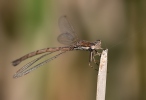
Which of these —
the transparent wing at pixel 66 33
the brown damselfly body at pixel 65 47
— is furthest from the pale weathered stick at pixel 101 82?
the transparent wing at pixel 66 33

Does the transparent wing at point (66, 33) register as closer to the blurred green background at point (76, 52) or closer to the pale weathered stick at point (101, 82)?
the blurred green background at point (76, 52)

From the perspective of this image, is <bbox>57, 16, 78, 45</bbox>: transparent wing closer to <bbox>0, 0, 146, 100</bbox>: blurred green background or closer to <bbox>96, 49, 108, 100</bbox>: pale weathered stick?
<bbox>0, 0, 146, 100</bbox>: blurred green background

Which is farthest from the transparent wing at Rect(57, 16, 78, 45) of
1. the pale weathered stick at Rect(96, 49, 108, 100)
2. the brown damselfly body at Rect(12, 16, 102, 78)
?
the pale weathered stick at Rect(96, 49, 108, 100)

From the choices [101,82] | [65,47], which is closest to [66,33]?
[65,47]

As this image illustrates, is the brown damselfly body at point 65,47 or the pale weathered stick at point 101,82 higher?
the brown damselfly body at point 65,47

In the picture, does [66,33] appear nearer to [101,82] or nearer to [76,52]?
[76,52]

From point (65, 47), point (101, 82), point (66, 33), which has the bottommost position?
point (101, 82)
